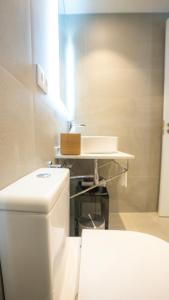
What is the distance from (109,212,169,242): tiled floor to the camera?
1.72 meters

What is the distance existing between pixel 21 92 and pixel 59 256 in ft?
1.73

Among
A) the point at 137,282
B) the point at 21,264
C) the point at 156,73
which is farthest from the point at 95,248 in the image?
the point at 156,73

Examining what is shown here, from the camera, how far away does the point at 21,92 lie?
61 cm

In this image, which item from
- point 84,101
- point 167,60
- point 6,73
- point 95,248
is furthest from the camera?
point 84,101

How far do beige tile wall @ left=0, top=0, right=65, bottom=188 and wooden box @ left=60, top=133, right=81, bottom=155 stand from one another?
205 millimetres

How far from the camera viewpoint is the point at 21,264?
41cm

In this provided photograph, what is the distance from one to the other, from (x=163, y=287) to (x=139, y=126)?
1.63 m

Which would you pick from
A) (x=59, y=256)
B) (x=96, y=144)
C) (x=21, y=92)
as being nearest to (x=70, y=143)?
(x=96, y=144)

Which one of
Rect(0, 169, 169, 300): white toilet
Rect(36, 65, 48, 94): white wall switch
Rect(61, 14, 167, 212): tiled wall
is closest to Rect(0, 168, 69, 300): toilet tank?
Rect(0, 169, 169, 300): white toilet

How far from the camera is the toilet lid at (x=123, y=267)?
538 mm

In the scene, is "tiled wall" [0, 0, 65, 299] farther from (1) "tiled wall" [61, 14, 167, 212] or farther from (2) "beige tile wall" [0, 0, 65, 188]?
(1) "tiled wall" [61, 14, 167, 212]

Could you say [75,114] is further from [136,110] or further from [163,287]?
[163,287]

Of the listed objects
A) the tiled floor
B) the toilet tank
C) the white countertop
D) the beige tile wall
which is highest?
the beige tile wall

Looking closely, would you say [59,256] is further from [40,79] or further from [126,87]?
[126,87]
